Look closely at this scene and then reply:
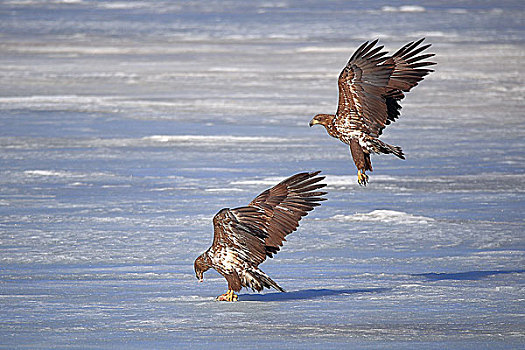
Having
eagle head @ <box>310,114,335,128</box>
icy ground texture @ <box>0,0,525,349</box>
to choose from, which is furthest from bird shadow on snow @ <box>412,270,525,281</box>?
eagle head @ <box>310,114,335,128</box>

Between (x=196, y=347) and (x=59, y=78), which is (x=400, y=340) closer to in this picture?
(x=196, y=347)

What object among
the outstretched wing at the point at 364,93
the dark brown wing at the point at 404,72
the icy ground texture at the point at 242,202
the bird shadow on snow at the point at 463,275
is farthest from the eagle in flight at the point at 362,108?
the bird shadow on snow at the point at 463,275

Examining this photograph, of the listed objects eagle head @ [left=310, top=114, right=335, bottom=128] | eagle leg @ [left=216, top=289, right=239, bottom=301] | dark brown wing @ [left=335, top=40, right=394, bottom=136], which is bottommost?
eagle leg @ [left=216, top=289, right=239, bottom=301]

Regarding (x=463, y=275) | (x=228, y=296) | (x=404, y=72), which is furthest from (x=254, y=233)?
(x=404, y=72)

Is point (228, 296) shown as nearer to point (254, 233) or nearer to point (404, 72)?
point (254, 233)

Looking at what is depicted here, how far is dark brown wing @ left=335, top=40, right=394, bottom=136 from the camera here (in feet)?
24.6

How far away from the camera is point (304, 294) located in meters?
6.30

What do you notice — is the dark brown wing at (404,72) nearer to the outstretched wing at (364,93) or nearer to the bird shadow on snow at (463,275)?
the outstretched wing at (364,93)

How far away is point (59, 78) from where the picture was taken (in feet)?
62.8

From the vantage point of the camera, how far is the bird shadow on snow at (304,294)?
20.4ft

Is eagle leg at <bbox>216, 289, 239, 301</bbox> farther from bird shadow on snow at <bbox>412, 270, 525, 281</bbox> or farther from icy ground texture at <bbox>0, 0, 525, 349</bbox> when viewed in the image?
bird shadow on snow at <bbox>412, 270, 525, 281</bbox>

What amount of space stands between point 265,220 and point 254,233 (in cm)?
15

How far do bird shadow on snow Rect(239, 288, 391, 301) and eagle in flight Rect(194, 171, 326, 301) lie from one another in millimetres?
278

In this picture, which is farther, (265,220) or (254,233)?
(265,220)
